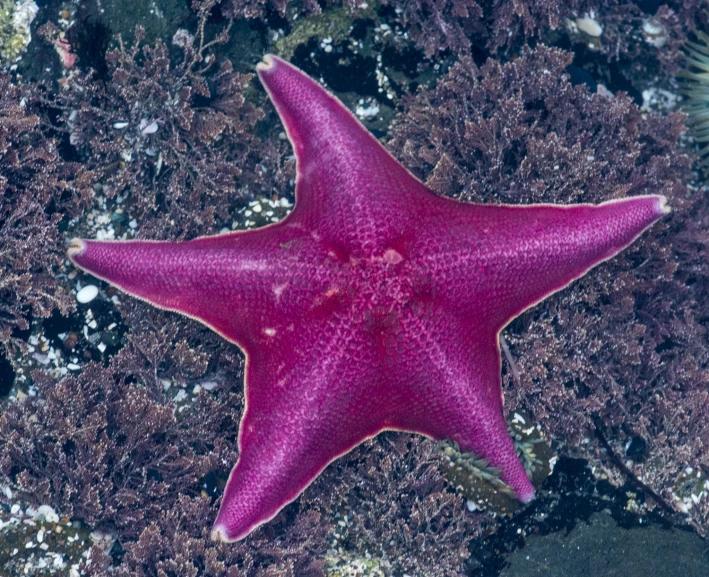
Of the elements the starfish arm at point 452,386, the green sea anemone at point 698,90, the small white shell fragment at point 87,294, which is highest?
the green sea anemone at point 698,90

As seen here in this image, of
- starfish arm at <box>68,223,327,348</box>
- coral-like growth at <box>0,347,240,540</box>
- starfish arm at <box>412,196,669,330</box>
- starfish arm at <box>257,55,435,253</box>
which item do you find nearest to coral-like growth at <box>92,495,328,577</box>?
coral-like growth at <box>0,347,240,540</box>

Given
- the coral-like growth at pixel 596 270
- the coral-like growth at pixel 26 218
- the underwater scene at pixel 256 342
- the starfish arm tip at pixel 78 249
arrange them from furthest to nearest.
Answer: the coral-like growth at pixel 596 270 < the coral-like growth at pixel 26 218 < the underwater scene at pixel 256 342 < the starfish arm tip at pixel 78 249

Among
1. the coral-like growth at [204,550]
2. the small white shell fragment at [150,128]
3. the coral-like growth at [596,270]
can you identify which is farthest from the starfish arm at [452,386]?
the small white shell fragment at [150,128]

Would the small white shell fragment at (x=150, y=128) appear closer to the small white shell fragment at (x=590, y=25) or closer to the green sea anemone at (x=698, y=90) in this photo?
the small white shell fragment at (x=590, y=25)

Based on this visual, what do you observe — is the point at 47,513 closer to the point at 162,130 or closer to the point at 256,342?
the point at 256,342

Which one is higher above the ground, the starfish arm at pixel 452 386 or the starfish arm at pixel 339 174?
the starfish arm at pixel 339 174

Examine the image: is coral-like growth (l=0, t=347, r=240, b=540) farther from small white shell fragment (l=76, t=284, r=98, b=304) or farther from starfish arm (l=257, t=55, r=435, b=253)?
starfish arm (l=257, t=55, r=435, b=253)

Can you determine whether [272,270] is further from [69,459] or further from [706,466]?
[706,466]
